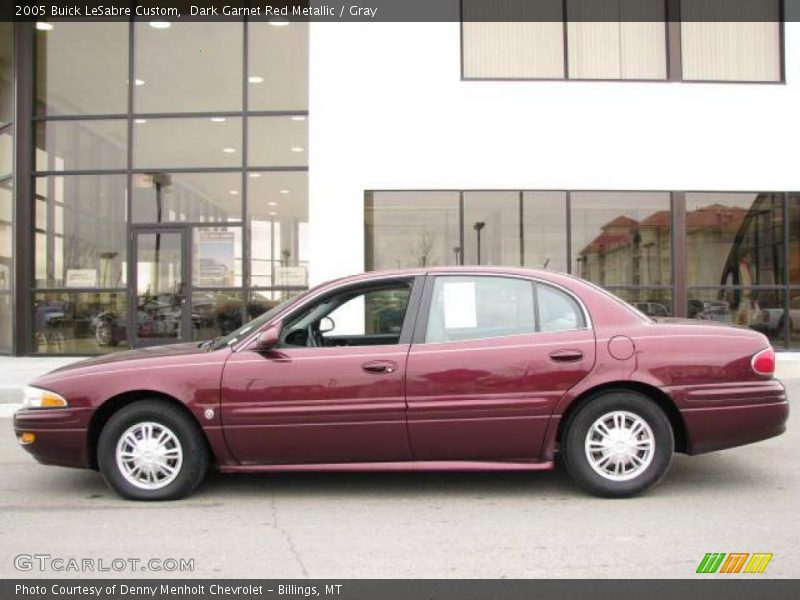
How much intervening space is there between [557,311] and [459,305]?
0.67m

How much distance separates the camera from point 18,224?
14516 millimetres

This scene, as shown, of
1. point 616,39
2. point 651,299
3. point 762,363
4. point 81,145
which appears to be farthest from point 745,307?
point 81,145

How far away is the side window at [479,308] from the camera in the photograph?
5.30 metres

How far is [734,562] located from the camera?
406cm

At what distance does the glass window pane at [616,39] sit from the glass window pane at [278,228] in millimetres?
5451

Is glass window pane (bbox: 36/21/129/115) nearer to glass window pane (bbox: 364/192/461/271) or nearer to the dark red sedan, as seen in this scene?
glass window pane (bbox: 364/192/461/271)

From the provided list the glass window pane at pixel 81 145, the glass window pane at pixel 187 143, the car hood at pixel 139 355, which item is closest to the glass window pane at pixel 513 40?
the glass window pane at pixel 187 143

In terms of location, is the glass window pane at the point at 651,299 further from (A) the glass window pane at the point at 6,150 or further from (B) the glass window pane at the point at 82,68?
(A) the glass window pane at the point at 6,150

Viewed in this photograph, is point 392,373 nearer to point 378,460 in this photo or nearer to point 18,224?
point 378,460

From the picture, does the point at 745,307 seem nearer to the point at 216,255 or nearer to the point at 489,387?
the point at 216,255

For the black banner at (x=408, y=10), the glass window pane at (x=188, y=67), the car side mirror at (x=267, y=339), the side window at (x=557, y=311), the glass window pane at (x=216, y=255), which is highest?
the black banner at (x=408, y=10)
